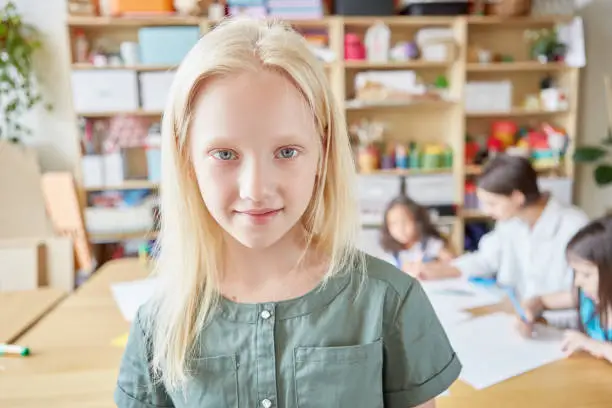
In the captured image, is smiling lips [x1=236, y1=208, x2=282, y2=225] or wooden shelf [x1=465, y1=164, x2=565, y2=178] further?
wooden shelf [x1=465, y1=164, x2=565, y2=178]

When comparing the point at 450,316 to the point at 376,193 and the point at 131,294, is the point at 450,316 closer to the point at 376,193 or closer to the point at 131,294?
the point at 131,294

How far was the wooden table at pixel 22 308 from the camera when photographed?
1289mm

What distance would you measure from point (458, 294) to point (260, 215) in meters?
0.99

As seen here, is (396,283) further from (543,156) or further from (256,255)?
(543,156)

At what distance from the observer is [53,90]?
3.09 meters

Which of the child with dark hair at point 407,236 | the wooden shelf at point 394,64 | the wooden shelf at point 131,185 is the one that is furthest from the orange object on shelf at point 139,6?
the child with dark hair at point 407,236

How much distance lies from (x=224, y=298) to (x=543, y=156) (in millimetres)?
2897

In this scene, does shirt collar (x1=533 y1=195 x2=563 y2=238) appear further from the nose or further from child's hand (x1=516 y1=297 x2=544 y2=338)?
the nose

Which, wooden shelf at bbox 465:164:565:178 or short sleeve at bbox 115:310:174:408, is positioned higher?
wooden shelf at bbox 465:164:565:178

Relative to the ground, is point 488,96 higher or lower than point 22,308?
higher

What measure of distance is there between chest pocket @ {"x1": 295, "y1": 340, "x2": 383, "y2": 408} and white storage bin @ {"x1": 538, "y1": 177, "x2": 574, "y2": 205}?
9.07 feet

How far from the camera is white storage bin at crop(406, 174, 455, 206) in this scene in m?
3.08

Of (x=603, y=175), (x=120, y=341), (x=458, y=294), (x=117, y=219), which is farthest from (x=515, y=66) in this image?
(x=120, y=341)

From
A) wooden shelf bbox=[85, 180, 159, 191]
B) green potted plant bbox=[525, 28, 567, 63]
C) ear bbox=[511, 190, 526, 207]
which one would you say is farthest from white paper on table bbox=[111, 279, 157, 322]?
green potted plant bbox=[525, 28, 567, 63]
